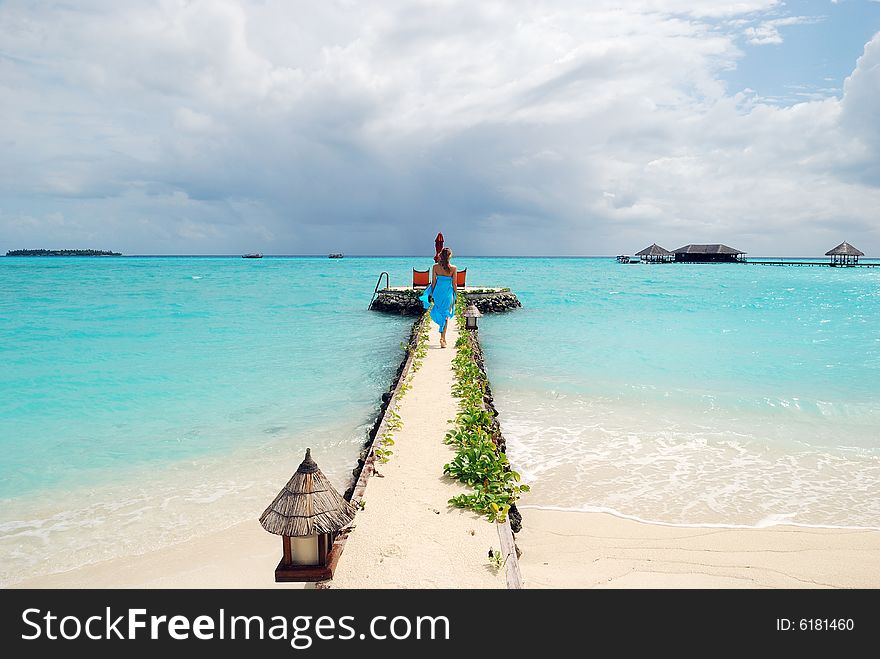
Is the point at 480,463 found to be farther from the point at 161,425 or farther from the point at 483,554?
the point at 161,425

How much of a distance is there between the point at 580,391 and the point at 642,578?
667cm

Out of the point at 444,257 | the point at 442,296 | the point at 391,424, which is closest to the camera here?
the point at 391,424

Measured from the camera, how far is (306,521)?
11.1 feet

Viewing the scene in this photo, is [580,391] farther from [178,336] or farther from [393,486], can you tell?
[178,336]

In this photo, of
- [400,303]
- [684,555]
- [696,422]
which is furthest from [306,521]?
[400,303]

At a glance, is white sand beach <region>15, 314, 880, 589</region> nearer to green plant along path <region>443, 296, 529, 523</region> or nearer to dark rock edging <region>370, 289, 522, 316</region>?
green plant along path <region>443, 296, 529, 523</region>

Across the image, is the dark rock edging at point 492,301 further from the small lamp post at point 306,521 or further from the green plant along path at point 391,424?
the small lamp post at point 306,521

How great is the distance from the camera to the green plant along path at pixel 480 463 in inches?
189

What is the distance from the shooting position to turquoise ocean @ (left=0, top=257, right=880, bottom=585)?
19.6 feet

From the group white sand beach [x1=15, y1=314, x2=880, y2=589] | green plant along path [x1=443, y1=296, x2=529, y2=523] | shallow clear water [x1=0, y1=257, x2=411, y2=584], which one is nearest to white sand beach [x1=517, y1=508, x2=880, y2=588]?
white sand beach [x1=15, y1=314, x2=880, y2=589]

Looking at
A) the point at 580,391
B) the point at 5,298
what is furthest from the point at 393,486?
the point at 5,298

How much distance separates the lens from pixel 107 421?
934 cm

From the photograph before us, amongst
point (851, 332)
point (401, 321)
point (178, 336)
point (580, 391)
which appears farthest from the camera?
point (401, 321)

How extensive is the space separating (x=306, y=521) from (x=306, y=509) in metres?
0.08
